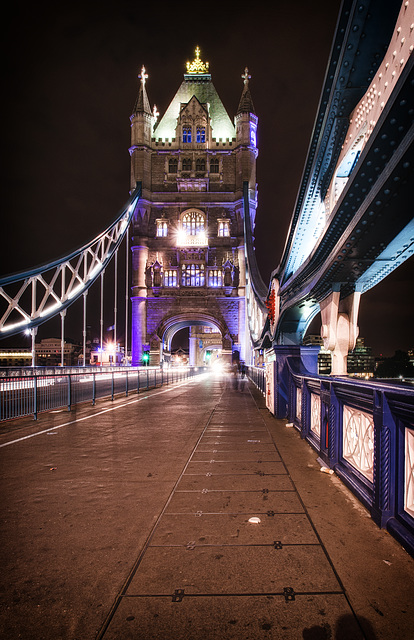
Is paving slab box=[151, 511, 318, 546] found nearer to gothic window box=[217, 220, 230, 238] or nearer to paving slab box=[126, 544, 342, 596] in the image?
paving slab box=[126, 544, 342, 596]

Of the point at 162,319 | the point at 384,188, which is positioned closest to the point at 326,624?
the point at 384,188

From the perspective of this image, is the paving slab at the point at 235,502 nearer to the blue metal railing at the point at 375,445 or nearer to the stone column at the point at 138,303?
the blue metal railing at the point at 375,445

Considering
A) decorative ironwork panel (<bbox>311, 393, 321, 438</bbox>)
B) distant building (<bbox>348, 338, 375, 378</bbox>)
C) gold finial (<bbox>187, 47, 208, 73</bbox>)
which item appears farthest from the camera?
gold finial (<bbox>187, 47, 208, 73</bbox>)

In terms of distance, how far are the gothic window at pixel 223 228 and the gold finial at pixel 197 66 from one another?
19111 mm

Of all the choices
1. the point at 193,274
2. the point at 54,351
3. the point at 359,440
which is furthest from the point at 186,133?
the point at 54,351

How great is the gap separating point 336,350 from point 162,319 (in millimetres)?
31876

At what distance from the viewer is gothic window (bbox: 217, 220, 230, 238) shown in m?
38.9

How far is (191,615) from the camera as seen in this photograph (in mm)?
1869

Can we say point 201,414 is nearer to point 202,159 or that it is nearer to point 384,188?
point 384,188

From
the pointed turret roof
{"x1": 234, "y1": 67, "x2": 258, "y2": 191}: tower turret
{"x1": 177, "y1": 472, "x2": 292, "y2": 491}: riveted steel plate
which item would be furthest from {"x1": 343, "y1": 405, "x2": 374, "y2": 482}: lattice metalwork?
the pointed turret roof

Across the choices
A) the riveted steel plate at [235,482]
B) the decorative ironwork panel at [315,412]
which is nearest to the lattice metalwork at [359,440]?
the riveted steel plate at [235,482]

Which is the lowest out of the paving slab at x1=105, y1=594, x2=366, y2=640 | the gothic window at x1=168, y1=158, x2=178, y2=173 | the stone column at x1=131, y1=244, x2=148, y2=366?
the paving slab at x1=105, y1=594, x2=366, y2=640

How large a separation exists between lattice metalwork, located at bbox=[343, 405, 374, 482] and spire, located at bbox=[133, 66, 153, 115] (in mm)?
41993

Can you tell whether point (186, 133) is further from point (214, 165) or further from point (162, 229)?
point (162, 229)
